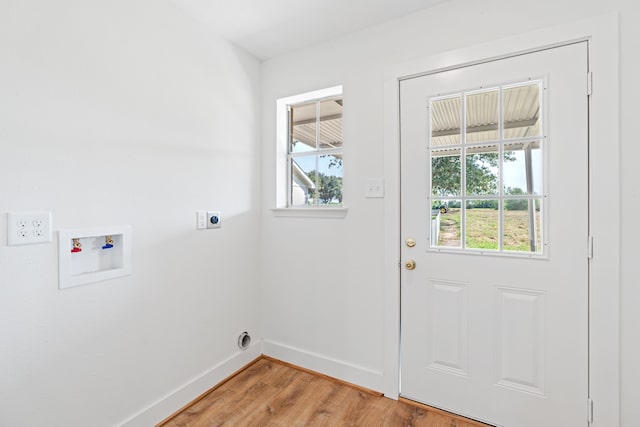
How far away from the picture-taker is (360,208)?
1961mm

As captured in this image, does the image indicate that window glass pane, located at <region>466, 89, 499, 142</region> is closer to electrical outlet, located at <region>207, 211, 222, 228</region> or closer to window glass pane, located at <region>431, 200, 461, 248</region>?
window glass pane, located at <region>431, 200, 461, 248</region>

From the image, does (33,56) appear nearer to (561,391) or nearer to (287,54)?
(287,54)

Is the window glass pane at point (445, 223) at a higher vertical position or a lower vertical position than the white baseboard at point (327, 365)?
higher

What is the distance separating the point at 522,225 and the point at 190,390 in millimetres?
2092

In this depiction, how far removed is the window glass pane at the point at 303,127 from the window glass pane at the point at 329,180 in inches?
6.6

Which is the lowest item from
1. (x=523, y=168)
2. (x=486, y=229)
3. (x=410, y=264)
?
(x=410, y=264)

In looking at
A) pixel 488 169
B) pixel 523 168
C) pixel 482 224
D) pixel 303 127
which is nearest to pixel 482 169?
pixel 488 169

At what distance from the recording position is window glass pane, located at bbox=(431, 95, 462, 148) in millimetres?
1683

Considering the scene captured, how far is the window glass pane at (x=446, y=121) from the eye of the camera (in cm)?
168

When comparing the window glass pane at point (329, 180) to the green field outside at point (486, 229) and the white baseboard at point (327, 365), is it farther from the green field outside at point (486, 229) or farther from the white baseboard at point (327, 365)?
the white baseboard at point (327, 365)

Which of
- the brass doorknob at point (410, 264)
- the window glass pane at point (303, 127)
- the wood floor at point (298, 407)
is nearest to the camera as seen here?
the wood floor at point (298, 407)

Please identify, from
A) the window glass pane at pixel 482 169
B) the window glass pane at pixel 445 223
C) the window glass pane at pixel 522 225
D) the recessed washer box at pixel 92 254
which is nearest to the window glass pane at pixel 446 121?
the window glass pane at pixel 482 169

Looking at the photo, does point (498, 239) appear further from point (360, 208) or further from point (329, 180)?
point (329, 180)

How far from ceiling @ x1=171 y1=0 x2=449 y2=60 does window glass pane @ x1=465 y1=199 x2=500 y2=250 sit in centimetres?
116
